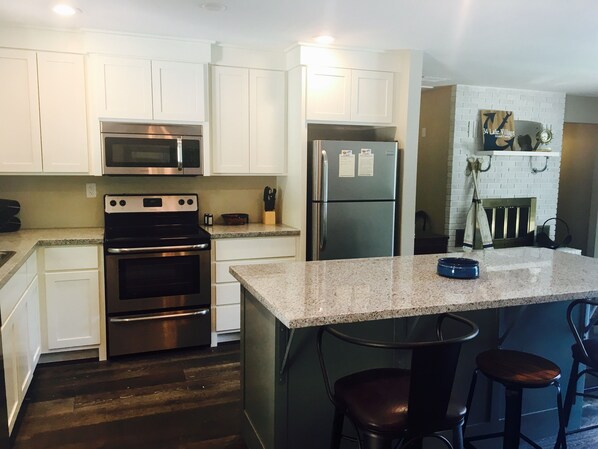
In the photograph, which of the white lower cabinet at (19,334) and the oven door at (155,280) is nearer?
the white lower cabinet at (19,334)

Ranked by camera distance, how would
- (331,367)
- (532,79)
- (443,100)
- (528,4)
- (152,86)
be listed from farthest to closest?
(443,100), (532,79), (152,86), (528,4), (331,367)

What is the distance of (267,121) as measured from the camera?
406cm

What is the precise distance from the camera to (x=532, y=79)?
498 centimetres

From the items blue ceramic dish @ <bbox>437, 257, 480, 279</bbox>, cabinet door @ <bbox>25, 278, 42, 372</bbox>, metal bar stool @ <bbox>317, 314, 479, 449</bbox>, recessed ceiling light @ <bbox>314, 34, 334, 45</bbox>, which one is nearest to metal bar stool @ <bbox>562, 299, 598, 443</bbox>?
blue ceramic dish @ <bbox>437, 257, 480, 279</bbox>

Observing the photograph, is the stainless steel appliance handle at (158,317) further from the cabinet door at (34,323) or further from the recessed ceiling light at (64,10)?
the recessed ceiling light at (64,10)

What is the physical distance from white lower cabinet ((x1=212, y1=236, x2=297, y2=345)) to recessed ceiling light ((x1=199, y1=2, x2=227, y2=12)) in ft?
5.22

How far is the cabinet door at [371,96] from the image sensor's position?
3.90 meters

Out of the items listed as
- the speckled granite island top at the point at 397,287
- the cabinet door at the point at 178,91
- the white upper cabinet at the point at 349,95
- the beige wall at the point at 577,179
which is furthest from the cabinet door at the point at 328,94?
the beige wall at the point at 577,179

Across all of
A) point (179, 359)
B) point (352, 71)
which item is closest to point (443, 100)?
point (352, 71)

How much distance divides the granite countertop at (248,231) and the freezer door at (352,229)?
25cm

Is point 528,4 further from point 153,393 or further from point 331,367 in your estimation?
point 153,393

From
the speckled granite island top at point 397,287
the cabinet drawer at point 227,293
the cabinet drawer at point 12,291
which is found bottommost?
the cabinet drawer at point 227,293

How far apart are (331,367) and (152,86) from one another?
2536mm

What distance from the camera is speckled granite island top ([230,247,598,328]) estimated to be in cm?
177
